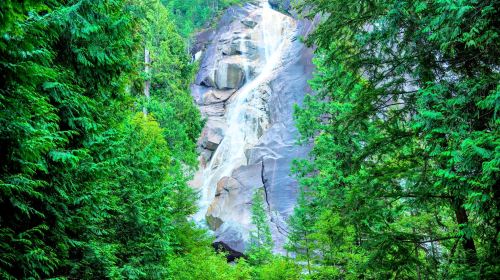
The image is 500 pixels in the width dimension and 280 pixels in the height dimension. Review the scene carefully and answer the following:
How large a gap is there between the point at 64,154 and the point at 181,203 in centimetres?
1358

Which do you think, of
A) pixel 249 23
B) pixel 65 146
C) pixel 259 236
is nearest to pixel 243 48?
pixel 249 23

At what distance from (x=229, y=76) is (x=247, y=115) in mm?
7979

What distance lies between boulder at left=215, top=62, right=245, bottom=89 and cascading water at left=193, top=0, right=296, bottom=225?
1.95ft

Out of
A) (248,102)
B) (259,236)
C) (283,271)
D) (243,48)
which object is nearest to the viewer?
(283,271)

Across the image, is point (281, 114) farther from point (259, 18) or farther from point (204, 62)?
point (259, 18)

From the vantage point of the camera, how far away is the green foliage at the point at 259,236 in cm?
2300

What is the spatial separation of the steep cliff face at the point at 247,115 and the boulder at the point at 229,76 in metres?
0.01

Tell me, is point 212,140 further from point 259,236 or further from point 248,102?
point 259,236

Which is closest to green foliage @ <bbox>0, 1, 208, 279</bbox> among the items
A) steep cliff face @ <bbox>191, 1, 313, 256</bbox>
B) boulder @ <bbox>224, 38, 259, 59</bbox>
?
steep cliff face @ <bbox>191, 1, 313, 256</bbox>

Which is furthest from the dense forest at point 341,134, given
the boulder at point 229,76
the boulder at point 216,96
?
the boulder at point 229,76

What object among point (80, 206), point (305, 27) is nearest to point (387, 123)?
point (80, 206)

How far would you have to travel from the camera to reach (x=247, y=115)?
36.6m

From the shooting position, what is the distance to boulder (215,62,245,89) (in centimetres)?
4225

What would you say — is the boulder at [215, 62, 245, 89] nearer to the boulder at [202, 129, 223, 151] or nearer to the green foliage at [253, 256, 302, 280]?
the boulder at [202, 129, 223, 151]
